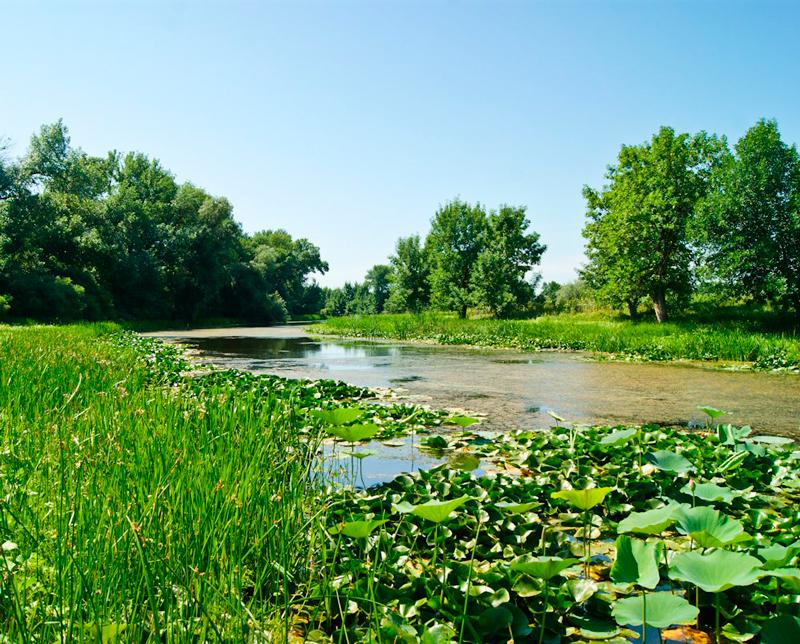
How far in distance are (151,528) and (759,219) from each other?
68.7 feet

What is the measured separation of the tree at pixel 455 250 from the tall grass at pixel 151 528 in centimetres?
3112

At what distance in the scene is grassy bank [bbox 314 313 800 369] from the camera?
531 inches

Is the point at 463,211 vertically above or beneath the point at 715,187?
above

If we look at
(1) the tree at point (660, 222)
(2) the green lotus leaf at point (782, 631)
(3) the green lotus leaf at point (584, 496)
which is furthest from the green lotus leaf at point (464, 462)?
(1) the tree at point (660, 222)

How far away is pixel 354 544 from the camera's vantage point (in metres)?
2.46

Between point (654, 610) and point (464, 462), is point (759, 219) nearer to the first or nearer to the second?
point (464, 462)

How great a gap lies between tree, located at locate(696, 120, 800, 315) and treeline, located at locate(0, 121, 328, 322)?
27147 mm

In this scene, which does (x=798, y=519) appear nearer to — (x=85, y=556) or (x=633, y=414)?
(x=85, y=556)

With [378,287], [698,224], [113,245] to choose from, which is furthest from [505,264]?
[378,287]

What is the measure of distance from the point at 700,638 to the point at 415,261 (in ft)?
123

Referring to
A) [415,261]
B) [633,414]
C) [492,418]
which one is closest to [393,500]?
[492,418]

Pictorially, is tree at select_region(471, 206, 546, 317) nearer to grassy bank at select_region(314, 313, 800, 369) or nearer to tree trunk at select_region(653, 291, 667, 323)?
grassy bank at select_region(314, 313, 800, 369)

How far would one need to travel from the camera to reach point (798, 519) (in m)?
2.66

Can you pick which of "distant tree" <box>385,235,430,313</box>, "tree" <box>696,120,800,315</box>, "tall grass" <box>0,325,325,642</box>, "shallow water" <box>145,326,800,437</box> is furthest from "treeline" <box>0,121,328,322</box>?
"tree" <box>696,120,800,315</box>
